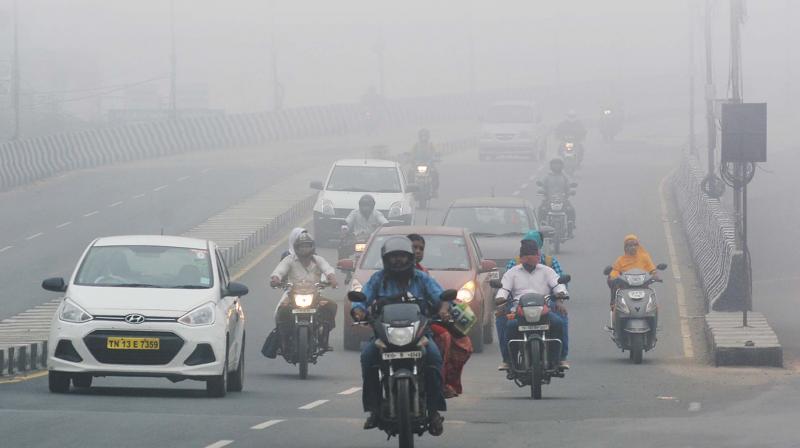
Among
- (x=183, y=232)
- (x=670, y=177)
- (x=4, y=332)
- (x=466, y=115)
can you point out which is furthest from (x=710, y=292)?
(x=466, y=115)

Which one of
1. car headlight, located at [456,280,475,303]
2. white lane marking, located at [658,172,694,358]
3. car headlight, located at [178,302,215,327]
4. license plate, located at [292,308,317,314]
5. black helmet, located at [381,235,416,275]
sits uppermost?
black helmet, located at [381,235,416,275]

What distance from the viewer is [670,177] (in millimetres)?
52438

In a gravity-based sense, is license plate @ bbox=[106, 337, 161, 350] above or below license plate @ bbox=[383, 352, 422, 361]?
below

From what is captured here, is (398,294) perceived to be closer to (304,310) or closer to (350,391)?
(350,391)

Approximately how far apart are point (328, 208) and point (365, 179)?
131 centimetres

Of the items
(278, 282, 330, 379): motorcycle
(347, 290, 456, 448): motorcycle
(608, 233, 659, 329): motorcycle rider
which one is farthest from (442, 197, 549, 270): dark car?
(347, 290, 456, 448): motorcycle

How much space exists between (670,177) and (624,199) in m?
7.04

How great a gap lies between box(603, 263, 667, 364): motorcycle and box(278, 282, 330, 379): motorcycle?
14.2ft

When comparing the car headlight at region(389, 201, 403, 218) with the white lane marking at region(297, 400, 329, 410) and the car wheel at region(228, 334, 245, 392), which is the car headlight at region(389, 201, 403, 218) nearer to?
the car wheel at region(228, 334, 245, 392)

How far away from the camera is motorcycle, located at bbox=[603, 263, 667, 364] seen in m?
21.1

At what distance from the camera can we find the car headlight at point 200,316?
1586 cm

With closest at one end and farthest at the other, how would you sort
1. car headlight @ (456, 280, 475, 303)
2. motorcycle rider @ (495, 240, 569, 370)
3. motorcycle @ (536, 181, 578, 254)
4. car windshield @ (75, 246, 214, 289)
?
1. car windshield @ (75, 246, 214, 289)
2. motorcycle rider @ (495, 240, 569, 370)
3. car headlight @ (456, 280, 475, 303)
4. motorcycle @ (536, 181, 578, 254)

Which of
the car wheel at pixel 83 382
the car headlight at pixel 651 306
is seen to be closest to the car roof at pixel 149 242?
the car wheel at pixel 83 382

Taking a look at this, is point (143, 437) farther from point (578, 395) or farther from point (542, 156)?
point (542, 156)
